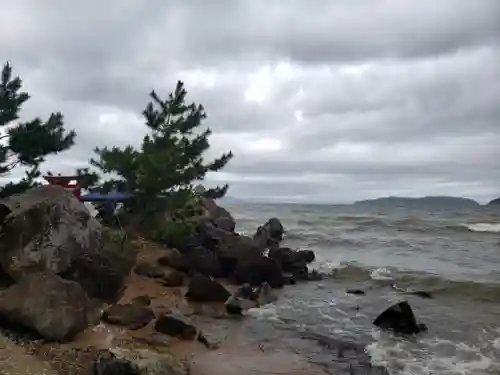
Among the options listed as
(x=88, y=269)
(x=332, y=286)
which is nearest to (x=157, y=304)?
(x=88, y=269)

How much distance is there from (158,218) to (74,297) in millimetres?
12050

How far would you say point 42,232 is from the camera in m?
11.1

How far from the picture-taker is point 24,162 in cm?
1525

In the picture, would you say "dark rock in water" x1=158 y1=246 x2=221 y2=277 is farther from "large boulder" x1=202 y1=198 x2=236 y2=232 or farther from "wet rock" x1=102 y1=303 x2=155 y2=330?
"large boulder" x1=202 y1=198 x2=236 y2=232

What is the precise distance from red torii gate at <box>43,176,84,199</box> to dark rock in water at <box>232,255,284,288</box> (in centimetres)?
662

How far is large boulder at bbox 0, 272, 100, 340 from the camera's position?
889 centimetres

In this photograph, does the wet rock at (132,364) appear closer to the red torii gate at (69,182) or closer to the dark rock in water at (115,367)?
the dark rock in water at (115,367)

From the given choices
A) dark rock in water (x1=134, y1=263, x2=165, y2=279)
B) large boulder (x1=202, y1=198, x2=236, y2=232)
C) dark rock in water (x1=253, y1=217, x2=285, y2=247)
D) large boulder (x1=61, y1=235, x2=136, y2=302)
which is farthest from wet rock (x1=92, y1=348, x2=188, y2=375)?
dark rock in water (x1=253, y1=217, x2=285, y2=247)

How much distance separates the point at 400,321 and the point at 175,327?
5.92m

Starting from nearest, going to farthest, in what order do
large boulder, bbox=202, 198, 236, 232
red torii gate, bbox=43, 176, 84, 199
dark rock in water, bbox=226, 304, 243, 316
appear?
dark rock in water, bbox=226, 304, 243, 316 → red torii gate, bbox=43, 176, 84, 199 → large boulder, bbox=202, 198, 236, 232

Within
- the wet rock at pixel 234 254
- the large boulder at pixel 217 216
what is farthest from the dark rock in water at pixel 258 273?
the large boulder at pixel 217 216

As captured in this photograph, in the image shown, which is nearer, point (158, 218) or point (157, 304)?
point (157, 304)

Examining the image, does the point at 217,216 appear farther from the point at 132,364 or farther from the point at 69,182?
the point at 132,364

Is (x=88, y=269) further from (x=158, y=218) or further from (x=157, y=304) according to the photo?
(x=158, y=218)
